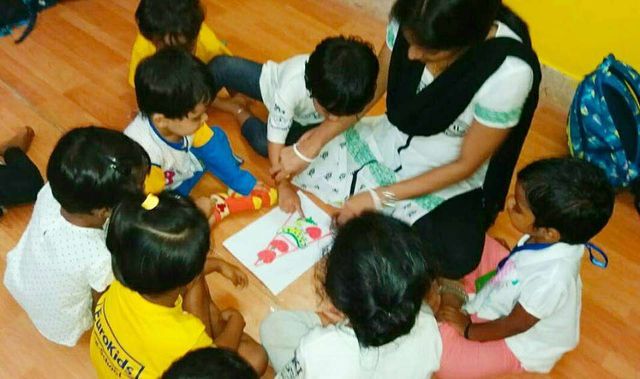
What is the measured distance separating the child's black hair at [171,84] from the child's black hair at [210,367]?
731mm

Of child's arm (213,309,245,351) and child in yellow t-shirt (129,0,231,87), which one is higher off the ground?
child in yellow t-shirt (129,0,231,87)

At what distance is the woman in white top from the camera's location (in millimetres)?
1148

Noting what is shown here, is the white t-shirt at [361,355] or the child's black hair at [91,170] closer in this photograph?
the white t-shirt at [361,355]

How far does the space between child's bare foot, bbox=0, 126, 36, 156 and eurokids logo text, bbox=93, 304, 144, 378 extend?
86 centimetres

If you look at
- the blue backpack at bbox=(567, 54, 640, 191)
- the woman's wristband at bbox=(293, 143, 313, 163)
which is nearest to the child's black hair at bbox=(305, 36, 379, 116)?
the woman's wristband at bbox=(293, 143, 313, 163)

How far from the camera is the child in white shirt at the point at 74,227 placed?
3.62 ft

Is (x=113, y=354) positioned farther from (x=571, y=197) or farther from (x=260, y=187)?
(x=571, y=197)

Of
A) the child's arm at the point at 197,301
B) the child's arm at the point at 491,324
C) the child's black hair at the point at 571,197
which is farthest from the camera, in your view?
the child's arm at the point at 197,301

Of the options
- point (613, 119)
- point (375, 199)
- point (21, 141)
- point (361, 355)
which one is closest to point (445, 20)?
point (375, 199)

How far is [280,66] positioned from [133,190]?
28.7 inches

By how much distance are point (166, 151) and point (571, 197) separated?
3.07 feet

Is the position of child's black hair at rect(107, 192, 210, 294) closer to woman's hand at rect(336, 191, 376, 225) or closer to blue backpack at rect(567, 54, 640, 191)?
woman's hand at rect(336, 191, 376, 225)

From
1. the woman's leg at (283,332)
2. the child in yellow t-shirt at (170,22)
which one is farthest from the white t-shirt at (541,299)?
the child in yellow t-shirt at (170,22)

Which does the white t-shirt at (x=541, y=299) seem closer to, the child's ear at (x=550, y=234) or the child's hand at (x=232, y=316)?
the child's ear at (x=550, y=234)
